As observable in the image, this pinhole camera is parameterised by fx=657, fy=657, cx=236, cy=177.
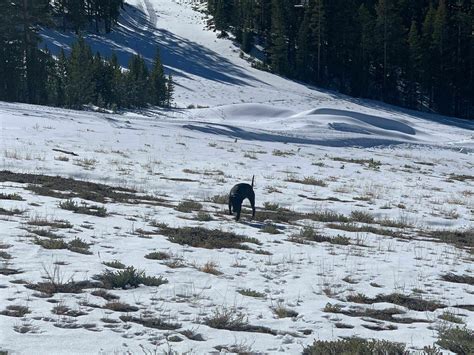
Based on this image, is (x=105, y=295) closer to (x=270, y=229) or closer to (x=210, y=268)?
(x=210, y=268)

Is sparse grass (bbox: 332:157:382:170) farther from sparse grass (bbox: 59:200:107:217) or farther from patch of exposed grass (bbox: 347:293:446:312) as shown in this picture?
patch of exposed grass (bbox: 347:293:446:312)

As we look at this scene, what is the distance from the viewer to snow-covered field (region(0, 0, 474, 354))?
6441 millimetres

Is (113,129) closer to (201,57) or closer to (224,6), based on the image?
(201,57)

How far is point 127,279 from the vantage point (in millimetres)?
7605

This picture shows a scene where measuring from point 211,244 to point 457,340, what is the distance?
479cm

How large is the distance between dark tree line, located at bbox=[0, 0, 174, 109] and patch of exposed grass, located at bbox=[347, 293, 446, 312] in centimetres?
3773

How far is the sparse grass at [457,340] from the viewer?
6121 mm

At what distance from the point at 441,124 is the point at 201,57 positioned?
101 feet

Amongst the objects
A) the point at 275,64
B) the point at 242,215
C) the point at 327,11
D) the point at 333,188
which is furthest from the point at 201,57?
the point at 242,215

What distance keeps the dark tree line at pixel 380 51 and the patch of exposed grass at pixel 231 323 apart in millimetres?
66776

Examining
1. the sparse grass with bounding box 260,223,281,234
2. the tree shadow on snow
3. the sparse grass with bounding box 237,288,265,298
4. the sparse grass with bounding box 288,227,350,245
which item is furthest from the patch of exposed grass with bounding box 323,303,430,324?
the tree shadow on snow

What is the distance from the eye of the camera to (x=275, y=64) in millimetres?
74688

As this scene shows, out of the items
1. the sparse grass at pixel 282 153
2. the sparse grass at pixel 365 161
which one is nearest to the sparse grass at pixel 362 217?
the sparse grass at pixel 365 161

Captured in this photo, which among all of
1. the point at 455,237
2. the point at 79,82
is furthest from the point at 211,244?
the point at 79,82
